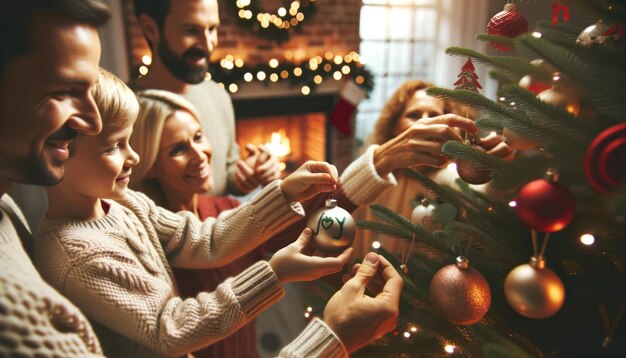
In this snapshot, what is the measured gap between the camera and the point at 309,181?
0.90m

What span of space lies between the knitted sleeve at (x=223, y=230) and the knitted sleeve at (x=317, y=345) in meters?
0.26

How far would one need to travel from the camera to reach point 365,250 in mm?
1432

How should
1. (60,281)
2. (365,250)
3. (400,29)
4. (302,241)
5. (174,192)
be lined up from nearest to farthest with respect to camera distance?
1. (60,281)
2. (302,241)
3. (174,192)
4. (365,250)
5. (400,29)

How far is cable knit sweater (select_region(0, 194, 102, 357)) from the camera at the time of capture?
496 mm

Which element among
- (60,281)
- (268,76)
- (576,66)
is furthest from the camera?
(268,76)

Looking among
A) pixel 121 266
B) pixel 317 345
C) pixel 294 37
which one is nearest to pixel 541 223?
pixel 317 345

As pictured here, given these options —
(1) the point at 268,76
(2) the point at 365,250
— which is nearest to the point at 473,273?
(2) the point at 365,250

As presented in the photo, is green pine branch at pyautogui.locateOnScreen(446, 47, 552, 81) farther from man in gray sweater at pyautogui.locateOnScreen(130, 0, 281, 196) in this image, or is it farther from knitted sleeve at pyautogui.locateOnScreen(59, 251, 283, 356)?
man in gray sweater at pyautogui.locateOnScreen(130, 0, 281, 196)

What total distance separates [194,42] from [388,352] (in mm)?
1135

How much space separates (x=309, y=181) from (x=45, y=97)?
0.48 m

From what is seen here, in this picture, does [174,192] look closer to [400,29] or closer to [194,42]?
[194,42]

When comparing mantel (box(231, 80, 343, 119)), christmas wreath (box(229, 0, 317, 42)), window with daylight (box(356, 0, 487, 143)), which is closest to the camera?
christmas wreath (box(229, 0, 317, 42))

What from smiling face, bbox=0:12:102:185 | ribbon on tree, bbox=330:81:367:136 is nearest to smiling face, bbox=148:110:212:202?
smiling face, bbox=0:12:102:185

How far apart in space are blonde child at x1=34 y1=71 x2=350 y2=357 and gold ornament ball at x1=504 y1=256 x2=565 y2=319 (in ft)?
0.92
